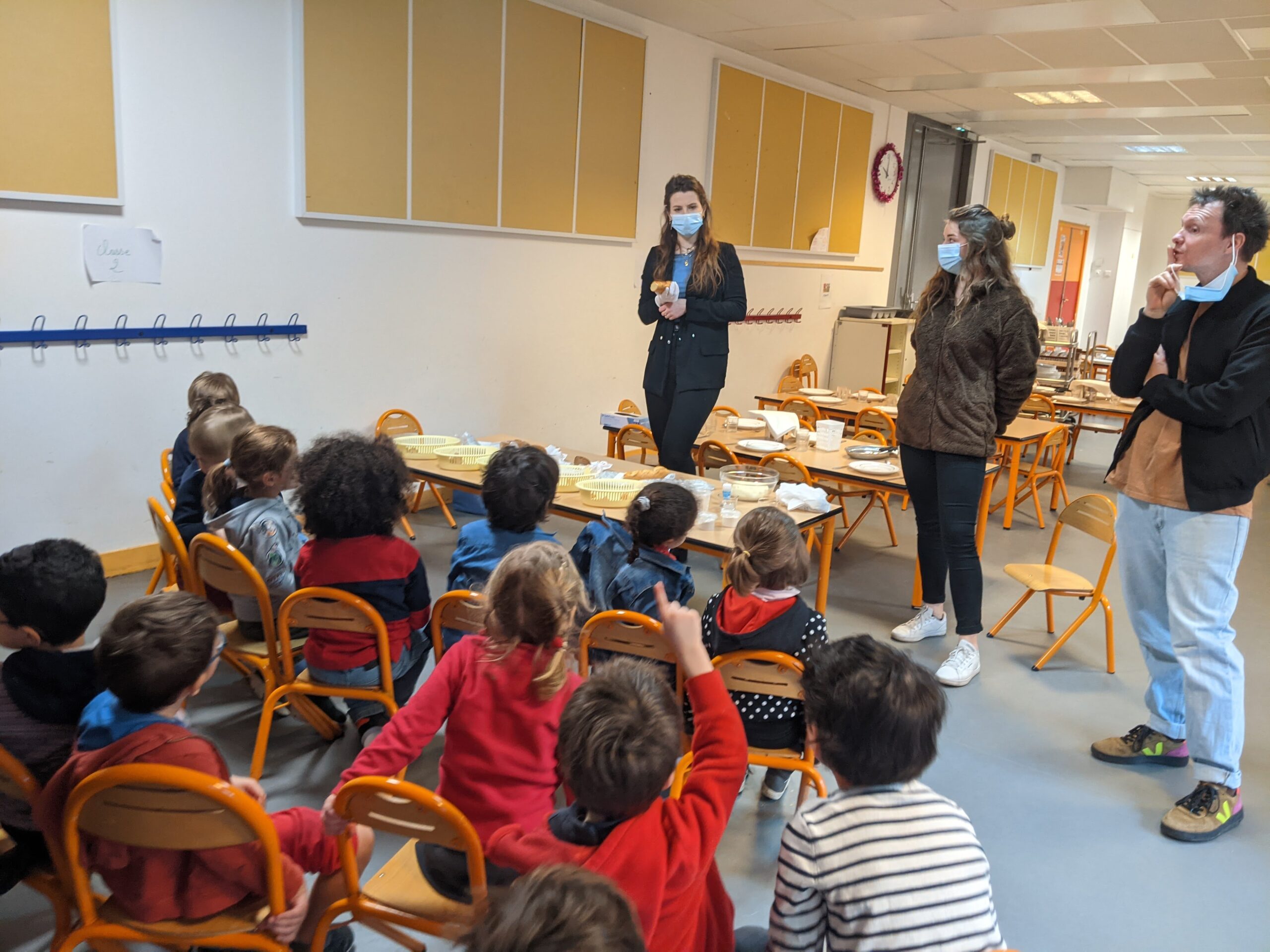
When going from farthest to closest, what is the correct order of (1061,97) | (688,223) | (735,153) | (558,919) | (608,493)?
1. (1061,97)
2. (735,153)
3. (688,223)
4. (608,493)
5. (558,919)

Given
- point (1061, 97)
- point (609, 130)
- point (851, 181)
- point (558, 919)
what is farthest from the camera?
point (851, 181)

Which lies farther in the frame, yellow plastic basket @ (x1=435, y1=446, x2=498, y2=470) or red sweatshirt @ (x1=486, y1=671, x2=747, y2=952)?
yellow plastic basket @ (x1=435, y1=446, x2=498, y2=470)

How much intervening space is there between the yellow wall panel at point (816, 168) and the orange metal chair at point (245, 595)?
6.19 metres

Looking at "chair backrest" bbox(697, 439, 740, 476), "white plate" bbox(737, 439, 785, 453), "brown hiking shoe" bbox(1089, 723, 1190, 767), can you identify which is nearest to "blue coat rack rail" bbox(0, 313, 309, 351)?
"chair backrest" bbox(697, 439, 740, 476)

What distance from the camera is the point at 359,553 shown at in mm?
2367

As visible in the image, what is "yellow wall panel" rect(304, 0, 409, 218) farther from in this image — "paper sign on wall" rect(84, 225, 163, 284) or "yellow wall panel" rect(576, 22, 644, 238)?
"yellow wall panel" rect(576, 22, 644, 238)

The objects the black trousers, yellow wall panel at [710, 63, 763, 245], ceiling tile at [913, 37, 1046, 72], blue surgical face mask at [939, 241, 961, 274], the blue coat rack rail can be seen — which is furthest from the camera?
yellow wall panel at [710, 63, 763, 245]

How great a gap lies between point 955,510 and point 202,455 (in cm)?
257

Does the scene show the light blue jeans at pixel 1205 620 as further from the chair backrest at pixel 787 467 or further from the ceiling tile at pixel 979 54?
the ceiling tile at pixel 979 54

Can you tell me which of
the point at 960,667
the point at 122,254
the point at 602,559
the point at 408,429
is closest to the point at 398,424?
the point at 408,429

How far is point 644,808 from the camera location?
1.20 metres

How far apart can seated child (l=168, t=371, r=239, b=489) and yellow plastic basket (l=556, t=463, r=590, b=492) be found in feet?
4.02

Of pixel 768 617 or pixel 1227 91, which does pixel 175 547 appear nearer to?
pixel 768 617

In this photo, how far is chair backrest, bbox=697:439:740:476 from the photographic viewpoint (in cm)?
432
